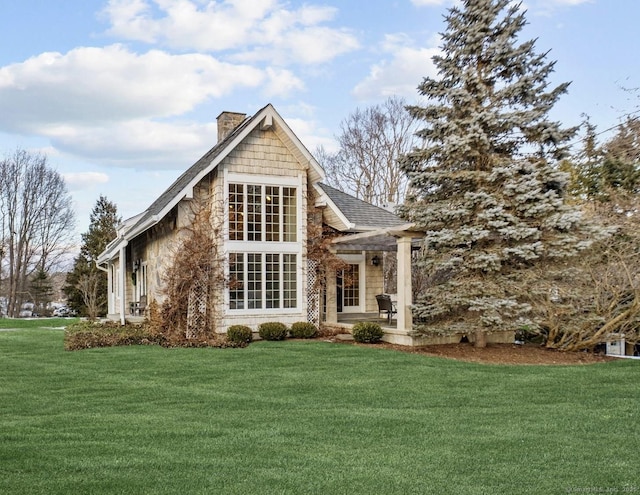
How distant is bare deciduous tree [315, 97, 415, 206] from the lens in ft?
111

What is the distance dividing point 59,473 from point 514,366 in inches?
348

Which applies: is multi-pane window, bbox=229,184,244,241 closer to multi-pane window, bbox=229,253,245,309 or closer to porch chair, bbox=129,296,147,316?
multi-pane window, bbox=229,253,245,309

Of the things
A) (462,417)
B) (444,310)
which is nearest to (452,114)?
(444,310)

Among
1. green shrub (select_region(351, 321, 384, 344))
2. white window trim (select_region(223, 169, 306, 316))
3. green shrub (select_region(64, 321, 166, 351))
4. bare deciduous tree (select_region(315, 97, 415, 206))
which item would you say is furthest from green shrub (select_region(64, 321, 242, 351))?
bare deciduous tree (select_region(315, 97, 415, 206))

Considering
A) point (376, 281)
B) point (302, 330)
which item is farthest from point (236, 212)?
point (376, 281)

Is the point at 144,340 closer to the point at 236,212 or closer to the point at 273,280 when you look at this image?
the point at 273,280

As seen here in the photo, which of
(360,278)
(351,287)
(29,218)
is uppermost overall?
(29,218)

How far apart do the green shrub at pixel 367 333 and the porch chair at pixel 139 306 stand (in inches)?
296

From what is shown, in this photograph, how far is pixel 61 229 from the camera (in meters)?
38.2

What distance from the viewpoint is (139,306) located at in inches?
772

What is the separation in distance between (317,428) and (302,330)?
9.11m

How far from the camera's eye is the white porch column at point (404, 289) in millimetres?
14023

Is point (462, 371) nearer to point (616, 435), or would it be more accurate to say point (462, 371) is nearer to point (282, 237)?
point (616, 435)

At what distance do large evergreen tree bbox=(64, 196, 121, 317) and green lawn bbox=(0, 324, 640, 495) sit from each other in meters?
21.6
